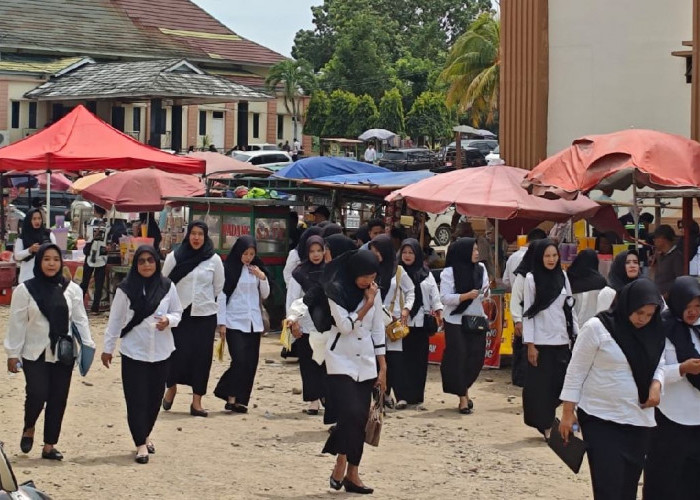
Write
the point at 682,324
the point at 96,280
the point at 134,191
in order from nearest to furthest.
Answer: the point at 682,324 → the point at 96,280 → the point at 134,191

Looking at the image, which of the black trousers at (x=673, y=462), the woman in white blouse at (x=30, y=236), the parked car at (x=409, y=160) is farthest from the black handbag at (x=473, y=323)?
the parked car at (x=409, y=160)

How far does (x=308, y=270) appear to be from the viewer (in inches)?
445

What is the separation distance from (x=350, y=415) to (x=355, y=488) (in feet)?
1.62

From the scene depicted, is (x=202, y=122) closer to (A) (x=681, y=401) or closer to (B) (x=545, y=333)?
(B) (x=545, y=333)

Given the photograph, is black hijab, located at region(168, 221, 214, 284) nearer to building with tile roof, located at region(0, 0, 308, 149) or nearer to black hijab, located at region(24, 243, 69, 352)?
black hijab, located at region(24, 243, 69, 352)

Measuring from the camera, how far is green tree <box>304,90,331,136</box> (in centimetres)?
5741

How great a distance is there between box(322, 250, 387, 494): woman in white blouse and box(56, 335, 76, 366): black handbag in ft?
5.85

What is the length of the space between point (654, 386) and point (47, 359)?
4.20 meters

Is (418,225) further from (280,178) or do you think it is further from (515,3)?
(515,3)

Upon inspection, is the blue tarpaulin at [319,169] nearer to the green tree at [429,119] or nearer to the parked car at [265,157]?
the parked car at [265,157]

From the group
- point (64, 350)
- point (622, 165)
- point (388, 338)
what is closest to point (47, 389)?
point (64, 350)

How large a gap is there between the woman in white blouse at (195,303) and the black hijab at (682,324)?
4811 mm

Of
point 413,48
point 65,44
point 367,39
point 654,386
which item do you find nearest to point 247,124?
point 65,44

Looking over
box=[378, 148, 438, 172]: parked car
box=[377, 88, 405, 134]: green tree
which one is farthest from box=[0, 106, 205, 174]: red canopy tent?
box=[377, 88, 405, 134]: green tree
